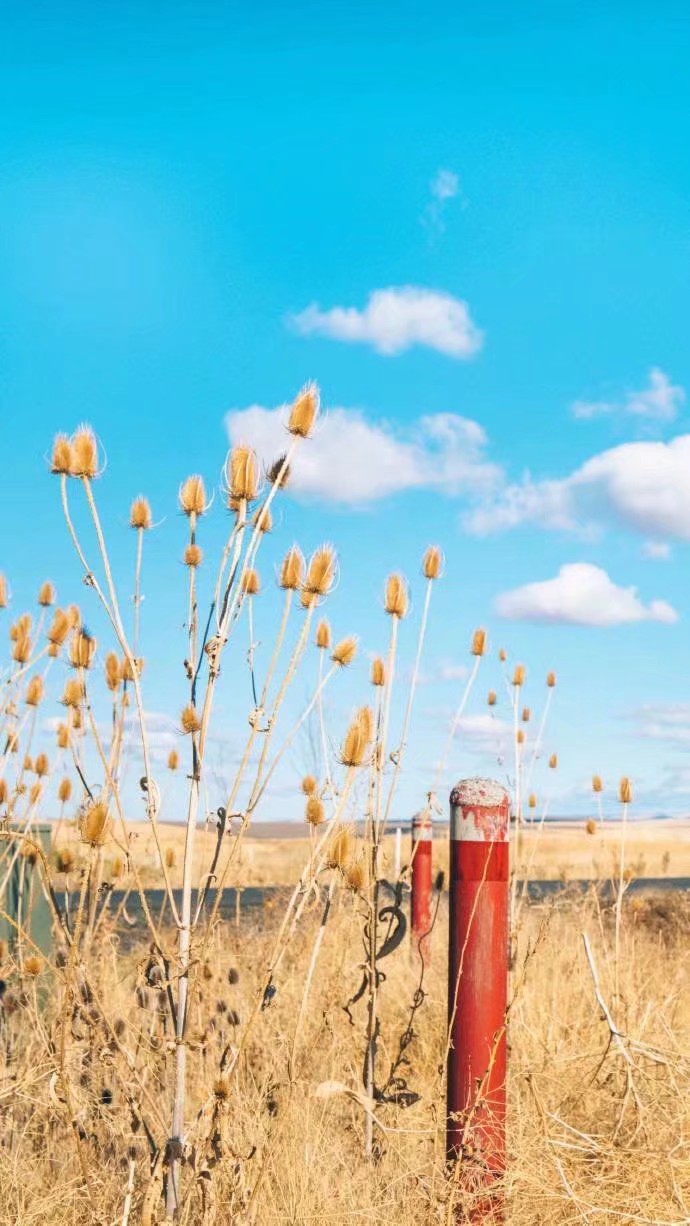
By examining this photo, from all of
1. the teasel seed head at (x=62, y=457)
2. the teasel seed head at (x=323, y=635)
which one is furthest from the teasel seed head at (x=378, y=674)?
the teasel seed head at (x=62, y=457)

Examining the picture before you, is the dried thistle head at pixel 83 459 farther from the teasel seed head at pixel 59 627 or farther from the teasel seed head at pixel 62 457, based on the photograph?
the teasel seed head at pixel 59 627

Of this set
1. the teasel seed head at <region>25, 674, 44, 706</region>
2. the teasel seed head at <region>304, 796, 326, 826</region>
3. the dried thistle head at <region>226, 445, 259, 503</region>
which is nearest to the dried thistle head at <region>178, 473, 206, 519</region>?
the dried thistle head at <region>226, 445, 259, 503</region>

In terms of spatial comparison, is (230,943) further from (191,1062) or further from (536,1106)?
(536,1106)

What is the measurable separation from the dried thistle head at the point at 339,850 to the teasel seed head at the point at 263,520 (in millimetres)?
838

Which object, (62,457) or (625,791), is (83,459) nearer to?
(62,457)

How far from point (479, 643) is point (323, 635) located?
970 millimetres

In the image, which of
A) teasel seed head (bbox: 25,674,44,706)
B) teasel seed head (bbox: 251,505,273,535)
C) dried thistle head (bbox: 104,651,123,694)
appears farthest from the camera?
teasel seed head (bbox: 25,674,44,706)

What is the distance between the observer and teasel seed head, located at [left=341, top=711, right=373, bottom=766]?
117 inches

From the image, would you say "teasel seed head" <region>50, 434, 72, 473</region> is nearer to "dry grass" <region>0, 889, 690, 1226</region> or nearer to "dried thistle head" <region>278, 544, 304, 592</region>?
"dried thistle head" <region>278, 544, 304, 592</region>

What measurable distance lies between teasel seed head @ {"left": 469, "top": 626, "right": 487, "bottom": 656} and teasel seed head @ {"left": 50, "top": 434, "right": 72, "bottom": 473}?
2150 millimetres

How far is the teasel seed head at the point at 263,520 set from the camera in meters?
2.60

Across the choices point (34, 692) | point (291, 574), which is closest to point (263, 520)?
point (291, 574)

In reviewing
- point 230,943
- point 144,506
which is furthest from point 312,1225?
point 230,943

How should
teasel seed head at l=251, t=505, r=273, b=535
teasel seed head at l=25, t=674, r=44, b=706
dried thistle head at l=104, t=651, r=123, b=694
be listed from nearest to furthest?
teasel seed head at l=251, t=505, r=273, b=535 < dried thistle head at l=104, t=651, r=123, b=694 < teasel seed head at l=25, t=674, r=44, b=706
